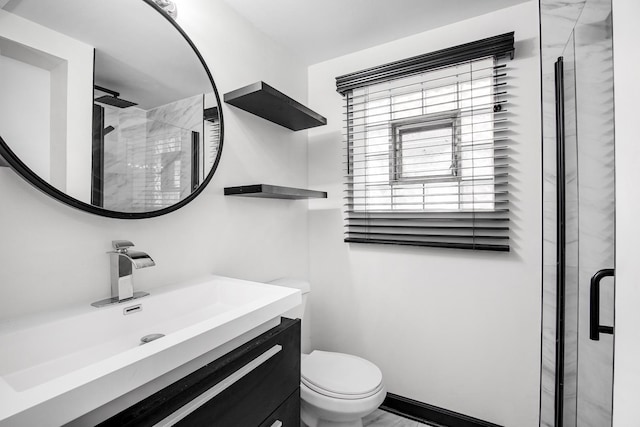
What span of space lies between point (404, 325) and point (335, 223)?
0.79 m

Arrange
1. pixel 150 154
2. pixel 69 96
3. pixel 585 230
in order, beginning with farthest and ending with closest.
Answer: pixel 150 154 → pixel 69 96 → pixel 585 230

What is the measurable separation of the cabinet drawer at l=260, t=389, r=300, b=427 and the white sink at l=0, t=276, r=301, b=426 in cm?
34

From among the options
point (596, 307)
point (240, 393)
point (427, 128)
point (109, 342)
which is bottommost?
point (240, 393)

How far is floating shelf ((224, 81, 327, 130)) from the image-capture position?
4.72ft

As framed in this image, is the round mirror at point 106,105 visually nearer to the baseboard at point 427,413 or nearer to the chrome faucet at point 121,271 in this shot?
the chrome faucet at point 121,271

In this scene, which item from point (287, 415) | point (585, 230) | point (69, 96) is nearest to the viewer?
point (585, 230)

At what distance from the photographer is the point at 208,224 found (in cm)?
144

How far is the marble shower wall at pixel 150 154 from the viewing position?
1.06m

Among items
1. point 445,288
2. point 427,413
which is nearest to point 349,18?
point 445,288

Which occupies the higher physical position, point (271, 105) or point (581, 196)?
point (271, 105)

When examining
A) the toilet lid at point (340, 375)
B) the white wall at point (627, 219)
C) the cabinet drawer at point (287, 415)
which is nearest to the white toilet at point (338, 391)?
the toilet lid at point (340, 375)

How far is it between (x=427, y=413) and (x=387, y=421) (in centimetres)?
24

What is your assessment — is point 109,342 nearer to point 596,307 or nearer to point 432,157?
point 596,307

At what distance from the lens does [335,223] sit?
2102 mm
